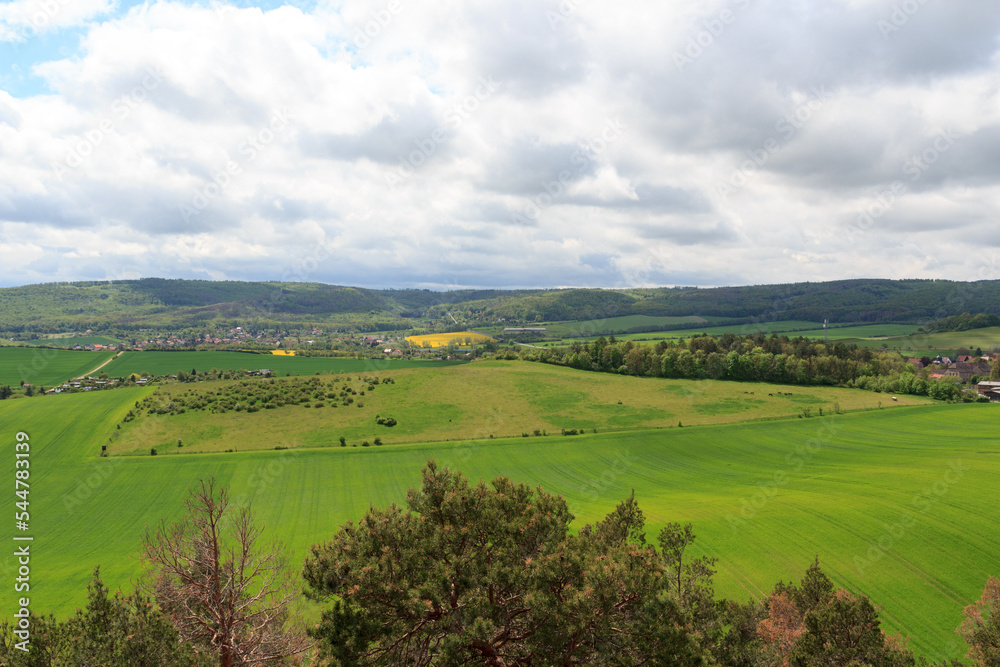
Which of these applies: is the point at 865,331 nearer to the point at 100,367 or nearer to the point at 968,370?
the point at 968,370

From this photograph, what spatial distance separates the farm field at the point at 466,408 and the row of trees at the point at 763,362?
17.1ft

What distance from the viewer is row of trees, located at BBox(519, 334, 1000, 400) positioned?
85.1 meters

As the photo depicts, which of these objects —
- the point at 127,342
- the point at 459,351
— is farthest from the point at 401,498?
the point at 127,342

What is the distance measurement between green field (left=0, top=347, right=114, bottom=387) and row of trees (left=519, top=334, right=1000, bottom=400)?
320 ft

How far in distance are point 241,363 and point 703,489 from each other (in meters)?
101

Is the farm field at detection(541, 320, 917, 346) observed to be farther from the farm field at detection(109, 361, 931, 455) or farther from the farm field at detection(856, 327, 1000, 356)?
the farm field at detection(109, 361, 931, 455)

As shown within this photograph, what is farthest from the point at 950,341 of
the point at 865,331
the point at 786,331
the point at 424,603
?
the point at 424,603

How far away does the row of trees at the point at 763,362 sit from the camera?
279 ft

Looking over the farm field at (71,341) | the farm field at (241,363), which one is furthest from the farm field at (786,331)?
the farm field at (71,341)

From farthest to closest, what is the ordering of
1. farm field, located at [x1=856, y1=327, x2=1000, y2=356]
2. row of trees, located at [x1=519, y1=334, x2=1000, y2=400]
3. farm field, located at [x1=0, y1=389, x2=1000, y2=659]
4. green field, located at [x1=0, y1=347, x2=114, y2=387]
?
1. farm field, located at [x1=856, y1=327, x2=1000, y2=356]
2. green field, located at [x1=0, y1=347, x2=114, y2=387]
3. row of trees, located at [x1=519, y1=334, x2=1000, y2=400]
4. farm field, located at [x1=0, y1=389, x2=1000, y2=659]

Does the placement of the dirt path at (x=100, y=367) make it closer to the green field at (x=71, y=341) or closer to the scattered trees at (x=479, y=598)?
the green field at (x=71, y=341)

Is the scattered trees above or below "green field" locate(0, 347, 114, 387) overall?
above
